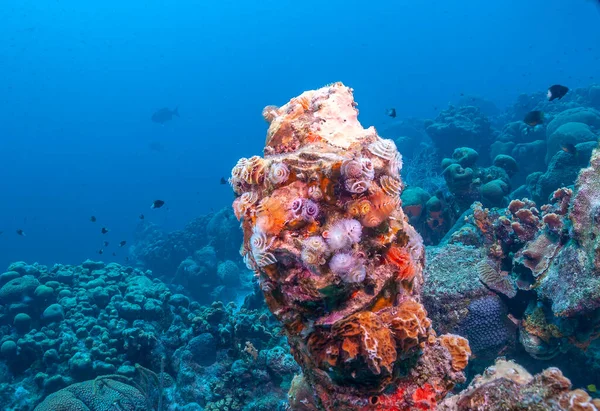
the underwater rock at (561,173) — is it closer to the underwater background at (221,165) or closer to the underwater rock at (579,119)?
the underwater background at (221,165)

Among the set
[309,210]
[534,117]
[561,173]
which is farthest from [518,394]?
[561,173]

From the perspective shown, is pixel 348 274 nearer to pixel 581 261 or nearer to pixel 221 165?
pixel 581 261

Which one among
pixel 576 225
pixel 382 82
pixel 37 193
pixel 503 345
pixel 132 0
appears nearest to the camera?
pixel 576 225

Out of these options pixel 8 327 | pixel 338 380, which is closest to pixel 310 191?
pixel 338 380

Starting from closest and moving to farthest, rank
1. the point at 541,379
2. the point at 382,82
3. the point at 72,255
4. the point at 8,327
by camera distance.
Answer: the point at 541,379
the point at 8,327
the point at 72,255
the point at 382,82

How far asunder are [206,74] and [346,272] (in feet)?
505

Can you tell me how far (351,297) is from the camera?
2.48m

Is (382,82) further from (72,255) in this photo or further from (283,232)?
(283,232)

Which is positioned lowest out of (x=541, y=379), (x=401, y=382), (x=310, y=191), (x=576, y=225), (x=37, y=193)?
(x=541, y=379)

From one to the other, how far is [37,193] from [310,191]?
105968 mm

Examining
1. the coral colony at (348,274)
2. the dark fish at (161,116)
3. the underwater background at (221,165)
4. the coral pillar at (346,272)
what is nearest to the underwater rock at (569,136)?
the underwater background at (221,165)

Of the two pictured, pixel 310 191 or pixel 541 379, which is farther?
pixel 310 191

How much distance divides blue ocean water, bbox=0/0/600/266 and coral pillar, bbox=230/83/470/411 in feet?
247

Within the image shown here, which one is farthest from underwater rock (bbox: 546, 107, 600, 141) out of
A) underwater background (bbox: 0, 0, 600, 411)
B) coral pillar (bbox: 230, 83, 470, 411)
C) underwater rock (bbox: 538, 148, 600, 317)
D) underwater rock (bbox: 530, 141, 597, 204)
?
coral pillar (bbox: 230, 83, 470, 411)
